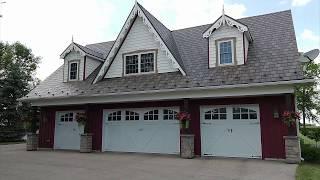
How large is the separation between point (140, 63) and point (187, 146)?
200 inches

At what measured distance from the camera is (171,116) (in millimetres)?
13914

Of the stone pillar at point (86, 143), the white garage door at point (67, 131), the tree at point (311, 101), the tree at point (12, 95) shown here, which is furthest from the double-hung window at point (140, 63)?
the tree at point (311, 101)

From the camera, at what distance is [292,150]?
34.9ft

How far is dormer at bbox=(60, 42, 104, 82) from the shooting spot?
16859mm

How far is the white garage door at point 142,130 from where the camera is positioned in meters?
13.8

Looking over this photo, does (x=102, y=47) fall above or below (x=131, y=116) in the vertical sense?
above

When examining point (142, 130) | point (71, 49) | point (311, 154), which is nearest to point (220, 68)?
point (142, 130)

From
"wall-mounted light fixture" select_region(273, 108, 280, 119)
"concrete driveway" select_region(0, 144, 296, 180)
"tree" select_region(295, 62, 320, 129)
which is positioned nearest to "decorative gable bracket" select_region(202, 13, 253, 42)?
A: "wall-mounted light fixture" select_region(273, 108, 280, 119)

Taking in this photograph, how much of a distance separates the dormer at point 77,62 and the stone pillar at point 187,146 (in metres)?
7.57

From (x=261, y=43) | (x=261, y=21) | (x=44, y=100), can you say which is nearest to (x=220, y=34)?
(x=261, y=43)

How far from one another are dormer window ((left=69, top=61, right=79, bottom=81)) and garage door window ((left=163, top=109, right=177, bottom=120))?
6139mm

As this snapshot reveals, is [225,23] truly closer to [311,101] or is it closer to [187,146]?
[187,146]

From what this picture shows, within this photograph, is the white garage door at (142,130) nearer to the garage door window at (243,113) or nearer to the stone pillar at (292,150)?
the garage door window at (243,113)

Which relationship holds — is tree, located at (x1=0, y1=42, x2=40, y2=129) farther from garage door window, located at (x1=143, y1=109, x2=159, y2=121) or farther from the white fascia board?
garage door window, located at (x1=143, y1=109, x2=159, y2=121)
